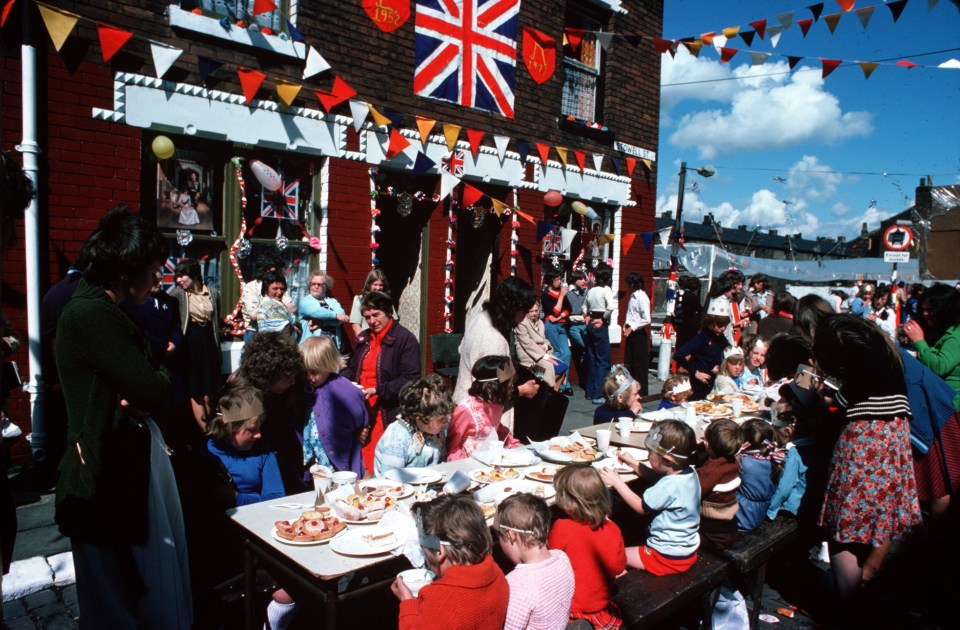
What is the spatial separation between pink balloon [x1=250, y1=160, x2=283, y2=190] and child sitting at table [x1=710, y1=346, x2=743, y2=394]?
505cm

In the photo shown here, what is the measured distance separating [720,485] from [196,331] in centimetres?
437

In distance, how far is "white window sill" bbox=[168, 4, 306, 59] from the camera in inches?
240

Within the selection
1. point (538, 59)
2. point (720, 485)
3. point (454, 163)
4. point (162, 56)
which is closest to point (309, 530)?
point (720, 485)

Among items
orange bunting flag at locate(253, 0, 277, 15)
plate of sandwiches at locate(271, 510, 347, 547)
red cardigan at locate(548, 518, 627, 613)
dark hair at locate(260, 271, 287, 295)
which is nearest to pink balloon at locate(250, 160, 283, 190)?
dark hair at locate(260, 271, 287, 295)

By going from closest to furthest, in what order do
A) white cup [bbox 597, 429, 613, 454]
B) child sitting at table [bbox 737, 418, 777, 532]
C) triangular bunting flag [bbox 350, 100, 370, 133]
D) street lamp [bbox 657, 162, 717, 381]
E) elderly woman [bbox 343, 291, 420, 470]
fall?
child sitting at table [bbox 737, 418, 777, 532] → white cup [bbox 597, 429, 613, 454] → elderly woman [bbox 343, 291, 420, 470] → triangular bunting flag [bbox 350, 100, 370, 133] → street lamp [bbox 657, 162, 717, 381]

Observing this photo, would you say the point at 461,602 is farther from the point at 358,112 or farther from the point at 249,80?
the point at 358,112

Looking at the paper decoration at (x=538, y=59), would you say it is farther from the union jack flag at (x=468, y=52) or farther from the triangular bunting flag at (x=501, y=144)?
the triangular bunting flag at (x=501, y=144)

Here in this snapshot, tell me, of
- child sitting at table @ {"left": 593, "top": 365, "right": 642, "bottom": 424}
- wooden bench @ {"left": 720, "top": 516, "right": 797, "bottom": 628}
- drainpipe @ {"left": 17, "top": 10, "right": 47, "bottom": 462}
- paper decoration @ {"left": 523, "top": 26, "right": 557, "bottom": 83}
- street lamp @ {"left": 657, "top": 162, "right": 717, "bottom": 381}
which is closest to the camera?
wooden bench @ {"left": 720, "top": 516, "right": 797, "bottom": 628}

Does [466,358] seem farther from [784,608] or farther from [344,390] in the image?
[784,608]

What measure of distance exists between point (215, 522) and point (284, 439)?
32.3 inches

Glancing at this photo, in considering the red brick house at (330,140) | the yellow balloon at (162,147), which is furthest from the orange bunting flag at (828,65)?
the yellow balloon at (162,147)

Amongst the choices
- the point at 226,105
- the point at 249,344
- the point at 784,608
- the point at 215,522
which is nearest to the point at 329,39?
the point at 226,105

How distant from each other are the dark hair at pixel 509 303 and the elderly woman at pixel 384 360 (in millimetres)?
700

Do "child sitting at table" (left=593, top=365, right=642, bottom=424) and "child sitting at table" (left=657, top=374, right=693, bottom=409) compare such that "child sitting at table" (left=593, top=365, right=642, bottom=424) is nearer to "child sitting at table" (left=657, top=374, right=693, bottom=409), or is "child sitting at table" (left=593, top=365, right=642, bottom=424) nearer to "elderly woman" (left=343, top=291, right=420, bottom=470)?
"child sitting at table" (left=657, top=374, right=693, bottom=409)
